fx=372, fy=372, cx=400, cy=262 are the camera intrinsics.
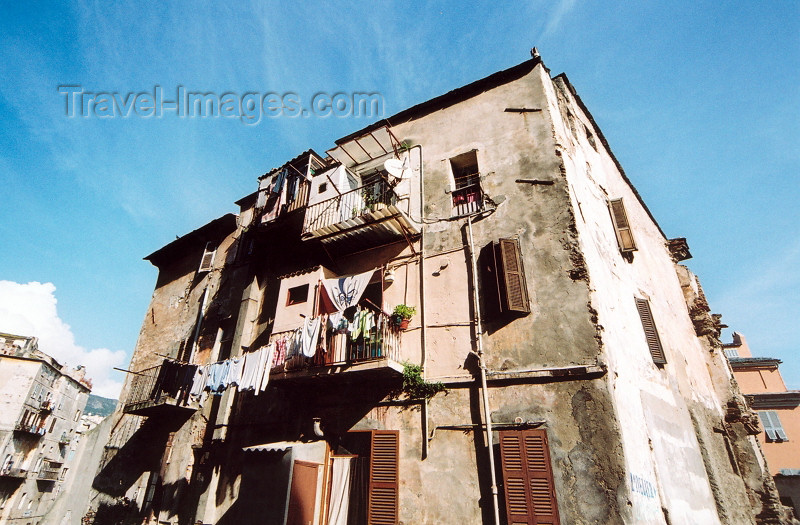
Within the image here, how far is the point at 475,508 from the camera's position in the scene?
7336 millimetres

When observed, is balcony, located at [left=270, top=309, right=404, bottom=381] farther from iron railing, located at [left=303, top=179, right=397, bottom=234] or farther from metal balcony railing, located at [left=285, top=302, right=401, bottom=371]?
iron railing, located at [left=303, top=179, right=397, bottom=234]

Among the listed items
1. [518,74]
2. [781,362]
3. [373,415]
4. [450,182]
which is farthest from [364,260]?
[781,362]

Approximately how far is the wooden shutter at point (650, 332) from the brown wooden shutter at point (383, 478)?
7652 mm

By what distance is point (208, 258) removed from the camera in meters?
18.0

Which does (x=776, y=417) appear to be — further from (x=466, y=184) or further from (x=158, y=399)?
(x=158, y=399)

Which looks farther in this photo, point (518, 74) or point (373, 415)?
point (518, 74)

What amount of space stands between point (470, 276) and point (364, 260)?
12.7 ft

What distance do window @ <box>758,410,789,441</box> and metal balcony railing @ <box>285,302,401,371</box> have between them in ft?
99.9

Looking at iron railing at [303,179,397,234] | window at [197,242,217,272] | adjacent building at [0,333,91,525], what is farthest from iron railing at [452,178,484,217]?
adjacent building at [0,333,91,525]

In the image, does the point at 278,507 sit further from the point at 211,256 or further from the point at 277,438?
the point at 211,256

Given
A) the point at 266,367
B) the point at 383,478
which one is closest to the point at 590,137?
the point at 383,478

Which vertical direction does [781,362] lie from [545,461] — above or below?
above

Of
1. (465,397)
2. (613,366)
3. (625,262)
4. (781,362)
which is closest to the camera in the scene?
(613,366)

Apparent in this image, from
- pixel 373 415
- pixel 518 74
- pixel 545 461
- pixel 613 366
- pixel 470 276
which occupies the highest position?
pixel 518 74
